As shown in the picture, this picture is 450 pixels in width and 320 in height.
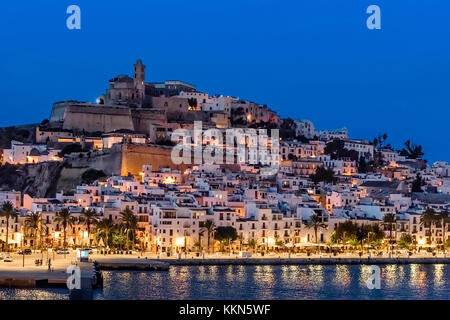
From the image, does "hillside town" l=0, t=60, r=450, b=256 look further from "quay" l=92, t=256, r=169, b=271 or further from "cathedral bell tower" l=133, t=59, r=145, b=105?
"quay" l=92, t=256, r=169, b=271

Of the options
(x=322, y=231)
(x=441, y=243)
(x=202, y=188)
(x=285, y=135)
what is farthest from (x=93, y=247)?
(x=285, y=135)

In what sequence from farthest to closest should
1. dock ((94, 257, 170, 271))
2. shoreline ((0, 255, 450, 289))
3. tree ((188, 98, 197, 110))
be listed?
tree ((188, 98, 197, 110))
dock ((94, 257, 170, 271))
shoreline ((0, 255, 450, 289))

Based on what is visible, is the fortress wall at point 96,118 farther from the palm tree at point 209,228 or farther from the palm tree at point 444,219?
the palm tree at point 444,219

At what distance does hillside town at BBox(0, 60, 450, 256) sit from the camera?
55906mm

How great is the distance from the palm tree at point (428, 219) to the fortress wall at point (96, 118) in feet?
94.2

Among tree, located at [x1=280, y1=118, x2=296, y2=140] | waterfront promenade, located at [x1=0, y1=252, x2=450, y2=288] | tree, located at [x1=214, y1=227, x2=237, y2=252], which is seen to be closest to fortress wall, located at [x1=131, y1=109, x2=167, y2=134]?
tree, located at [x1=280, y1=118, x2=296, y2=140]

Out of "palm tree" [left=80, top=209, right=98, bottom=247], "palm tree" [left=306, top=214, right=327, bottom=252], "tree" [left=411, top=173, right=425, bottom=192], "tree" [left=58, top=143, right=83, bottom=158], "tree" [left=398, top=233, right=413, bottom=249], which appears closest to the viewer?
"palm tree" [left=80, top=209, right=98, bottom=247]

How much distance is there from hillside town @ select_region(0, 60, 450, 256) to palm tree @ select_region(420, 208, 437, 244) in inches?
3.4

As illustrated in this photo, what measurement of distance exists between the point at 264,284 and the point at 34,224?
18.0 meters

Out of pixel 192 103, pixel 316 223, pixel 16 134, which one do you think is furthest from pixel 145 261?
pixel 192 103

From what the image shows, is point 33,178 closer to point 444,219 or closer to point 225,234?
point 225,234
